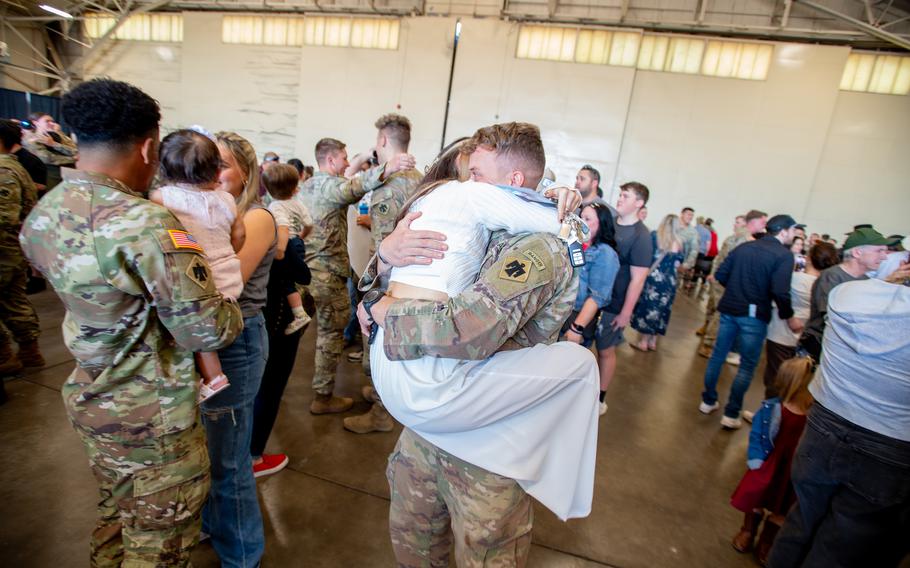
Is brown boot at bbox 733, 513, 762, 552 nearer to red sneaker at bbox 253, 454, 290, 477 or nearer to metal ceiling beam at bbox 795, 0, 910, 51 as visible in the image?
red sneaker at bbox 253, 454, 290, 477

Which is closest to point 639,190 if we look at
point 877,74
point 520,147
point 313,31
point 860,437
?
point 860,437

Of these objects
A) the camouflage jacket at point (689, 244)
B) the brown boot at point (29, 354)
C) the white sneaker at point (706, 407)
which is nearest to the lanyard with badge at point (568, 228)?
the white sneaker at point (706, 407)

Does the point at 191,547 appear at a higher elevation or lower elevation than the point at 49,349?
higher

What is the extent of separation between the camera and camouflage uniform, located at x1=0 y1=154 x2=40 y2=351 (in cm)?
314

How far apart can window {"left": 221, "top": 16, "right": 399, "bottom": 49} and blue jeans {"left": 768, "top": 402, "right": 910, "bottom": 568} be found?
12.0m

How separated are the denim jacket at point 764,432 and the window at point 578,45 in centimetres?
1008

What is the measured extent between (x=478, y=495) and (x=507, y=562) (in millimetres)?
255

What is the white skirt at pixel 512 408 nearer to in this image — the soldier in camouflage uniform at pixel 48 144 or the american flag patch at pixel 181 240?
the american flag patch at pixel 181 240

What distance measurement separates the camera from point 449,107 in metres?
11.1

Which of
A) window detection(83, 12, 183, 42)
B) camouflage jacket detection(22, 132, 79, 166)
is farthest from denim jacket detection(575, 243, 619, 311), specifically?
window detection(83, 12, 183, 42)

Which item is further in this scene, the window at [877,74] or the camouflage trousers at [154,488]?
the window at [877,74]

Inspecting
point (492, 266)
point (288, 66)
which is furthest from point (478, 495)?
point (288, 66)

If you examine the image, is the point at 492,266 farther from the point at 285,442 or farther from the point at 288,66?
the point at 288,66

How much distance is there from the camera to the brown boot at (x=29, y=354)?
3387mm
